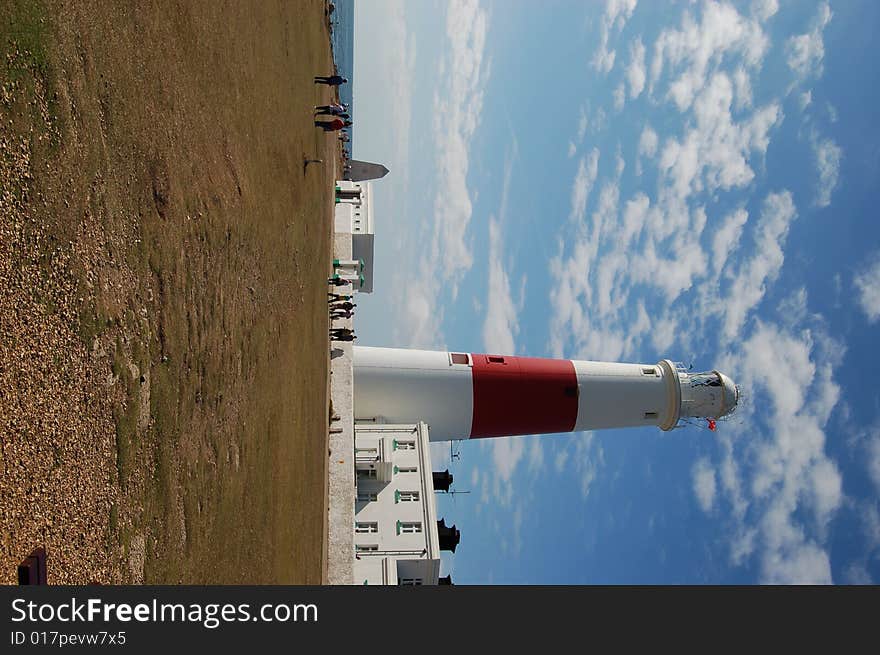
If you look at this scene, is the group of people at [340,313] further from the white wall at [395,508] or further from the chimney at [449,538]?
the chimney at [449,538]

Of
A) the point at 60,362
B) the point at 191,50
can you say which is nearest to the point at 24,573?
the point at 60,362

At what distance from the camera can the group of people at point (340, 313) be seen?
76.4 ft

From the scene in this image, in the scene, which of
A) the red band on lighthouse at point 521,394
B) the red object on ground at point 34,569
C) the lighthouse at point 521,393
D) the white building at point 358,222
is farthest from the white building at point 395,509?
the red object on ground at point 34,569

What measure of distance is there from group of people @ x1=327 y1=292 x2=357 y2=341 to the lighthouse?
1155 millimetres

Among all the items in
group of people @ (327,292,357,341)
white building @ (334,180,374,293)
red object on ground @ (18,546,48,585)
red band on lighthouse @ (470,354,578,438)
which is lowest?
red object on ground @ (18,546,48,585)

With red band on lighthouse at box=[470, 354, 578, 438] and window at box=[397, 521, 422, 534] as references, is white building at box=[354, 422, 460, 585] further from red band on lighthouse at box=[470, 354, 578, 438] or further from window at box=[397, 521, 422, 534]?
red band on lighthouse at box=[470, 354, 578, 438]

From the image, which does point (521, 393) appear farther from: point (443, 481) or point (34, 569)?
point (34, 569)

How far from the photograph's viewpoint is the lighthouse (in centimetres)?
2489

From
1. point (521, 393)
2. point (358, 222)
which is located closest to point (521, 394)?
point (521, 393)

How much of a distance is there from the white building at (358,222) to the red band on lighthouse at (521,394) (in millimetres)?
6578

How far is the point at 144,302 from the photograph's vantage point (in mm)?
7660

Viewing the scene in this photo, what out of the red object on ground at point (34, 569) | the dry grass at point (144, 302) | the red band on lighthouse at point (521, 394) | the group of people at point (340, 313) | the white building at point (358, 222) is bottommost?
the red object on ground at point (34, 569)

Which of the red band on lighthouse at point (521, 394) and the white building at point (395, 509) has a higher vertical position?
the red band on lighthouse at point (521, 394)

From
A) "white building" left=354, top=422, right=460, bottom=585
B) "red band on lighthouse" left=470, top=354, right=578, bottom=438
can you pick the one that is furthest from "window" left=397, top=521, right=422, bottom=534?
"red band on lighthouse" left=470, top=354, right=578, bottom=438
